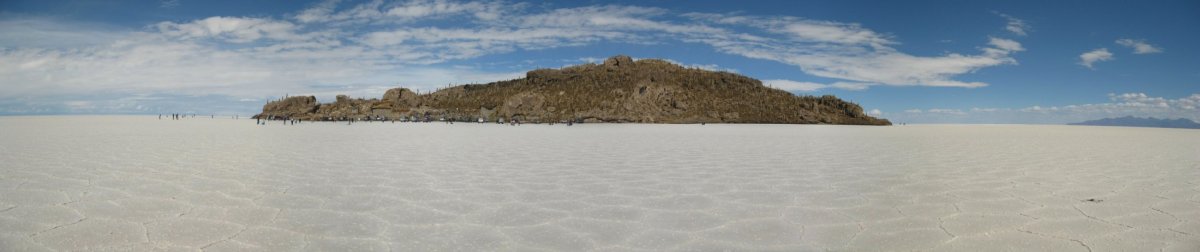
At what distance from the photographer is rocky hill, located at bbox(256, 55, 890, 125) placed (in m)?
69.8

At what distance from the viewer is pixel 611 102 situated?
245 ft

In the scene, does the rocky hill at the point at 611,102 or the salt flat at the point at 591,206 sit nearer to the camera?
the salt flat at the point at 591,206

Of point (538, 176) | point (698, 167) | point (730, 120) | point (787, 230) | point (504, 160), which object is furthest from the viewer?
point (730, 120)

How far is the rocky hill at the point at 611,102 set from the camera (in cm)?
6981

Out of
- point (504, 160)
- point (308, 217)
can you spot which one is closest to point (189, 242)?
point (308, 217)

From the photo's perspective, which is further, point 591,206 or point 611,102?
point 611,102

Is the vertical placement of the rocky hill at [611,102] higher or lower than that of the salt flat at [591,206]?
higher

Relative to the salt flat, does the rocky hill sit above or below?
above

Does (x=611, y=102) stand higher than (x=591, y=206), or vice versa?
(x=611, y=102)

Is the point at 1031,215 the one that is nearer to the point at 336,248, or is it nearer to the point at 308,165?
the point at 336,248

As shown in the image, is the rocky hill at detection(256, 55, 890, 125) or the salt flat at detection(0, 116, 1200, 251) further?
the rocky hill at detection(256, 55, 890, 125)

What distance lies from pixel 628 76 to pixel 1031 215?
8611 cm

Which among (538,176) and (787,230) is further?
(538,176)

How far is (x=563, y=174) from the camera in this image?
29.3 ft
